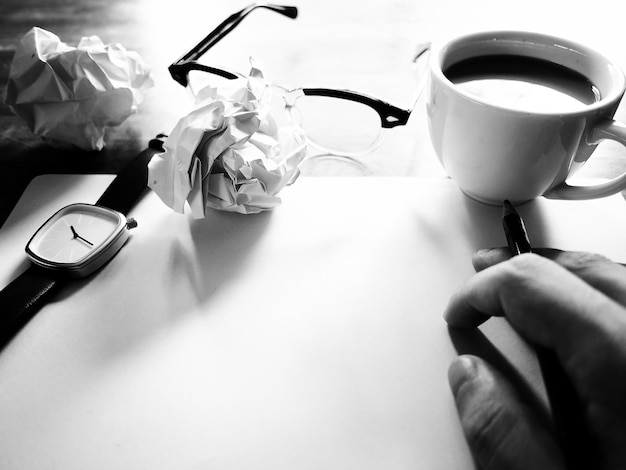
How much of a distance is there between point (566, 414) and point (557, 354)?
3 cm

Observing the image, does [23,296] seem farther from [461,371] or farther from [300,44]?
[300,44]

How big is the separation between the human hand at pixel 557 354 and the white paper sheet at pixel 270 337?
2cm

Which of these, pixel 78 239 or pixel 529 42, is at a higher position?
pixel 529 42

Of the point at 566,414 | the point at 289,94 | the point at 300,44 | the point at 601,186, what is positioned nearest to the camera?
the point at 566,414

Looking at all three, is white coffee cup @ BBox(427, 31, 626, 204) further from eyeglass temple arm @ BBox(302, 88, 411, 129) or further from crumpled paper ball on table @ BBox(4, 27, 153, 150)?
crumpled paper ball on table @ BBox(4, 27, 153, 150)

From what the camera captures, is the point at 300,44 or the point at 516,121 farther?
the point at 300,44

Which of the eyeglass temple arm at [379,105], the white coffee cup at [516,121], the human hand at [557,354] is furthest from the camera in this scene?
the eyeglass temple arm at [379,105]

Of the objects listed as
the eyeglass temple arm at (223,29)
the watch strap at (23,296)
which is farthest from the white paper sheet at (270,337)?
the eyeglass temple arm at (223,29)

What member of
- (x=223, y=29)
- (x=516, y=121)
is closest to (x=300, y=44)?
(x=223, y=29)

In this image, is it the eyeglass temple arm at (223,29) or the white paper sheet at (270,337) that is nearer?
the white paper sheet at (270,337)

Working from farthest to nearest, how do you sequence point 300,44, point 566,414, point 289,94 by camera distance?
point 300,44 → point 289,94 → point 566,414

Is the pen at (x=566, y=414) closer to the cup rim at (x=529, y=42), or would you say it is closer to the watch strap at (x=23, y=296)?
the cup rim at (x=529, y=42)

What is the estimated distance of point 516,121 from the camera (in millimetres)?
330

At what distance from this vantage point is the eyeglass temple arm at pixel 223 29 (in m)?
0.52
